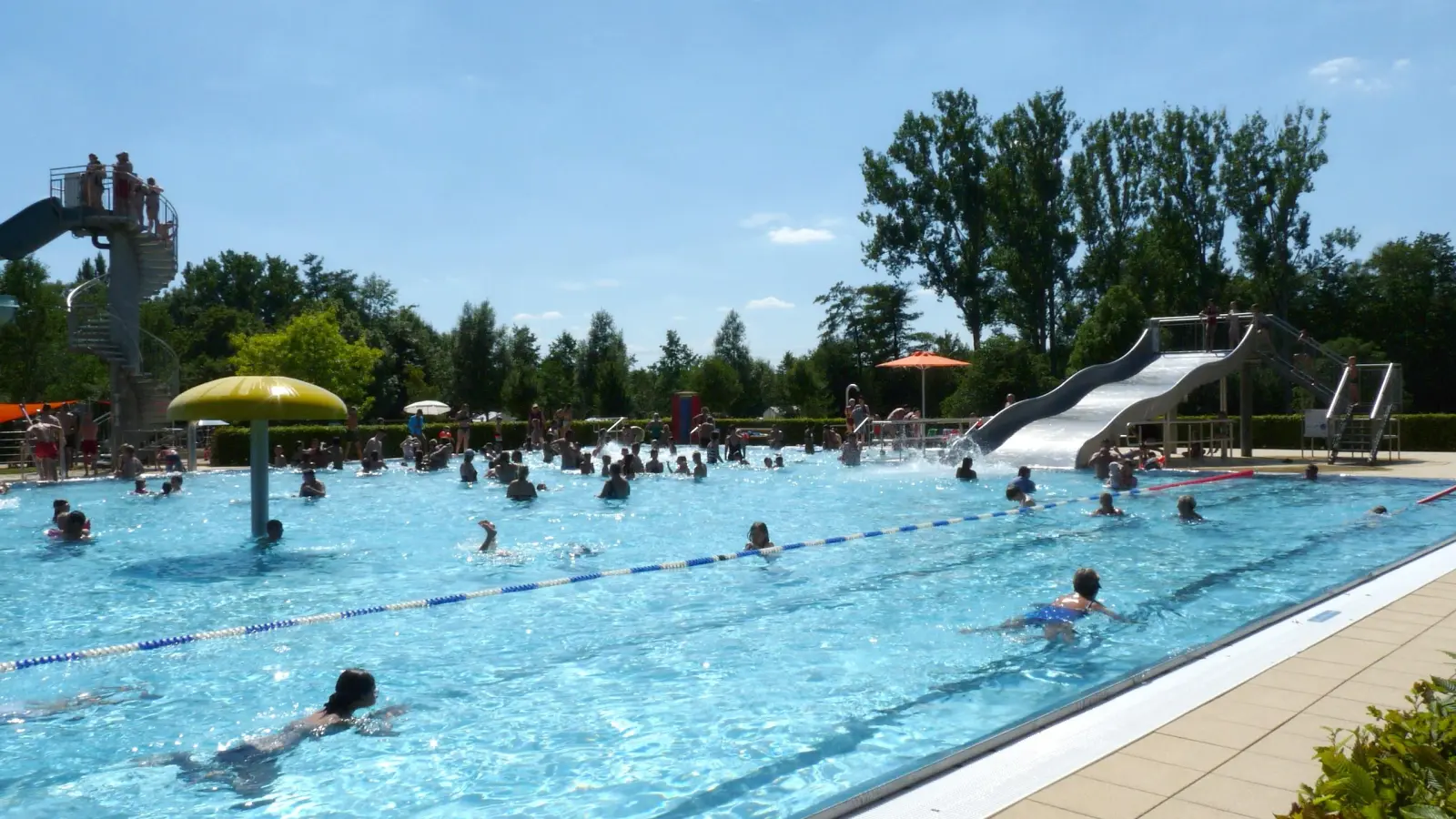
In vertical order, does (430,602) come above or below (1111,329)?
below

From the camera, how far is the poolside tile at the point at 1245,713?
473 cm

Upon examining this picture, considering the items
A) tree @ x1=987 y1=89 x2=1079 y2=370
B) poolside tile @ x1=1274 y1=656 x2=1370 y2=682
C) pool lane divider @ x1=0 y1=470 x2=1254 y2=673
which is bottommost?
pool lane divider @ x1=0 y1=470 x2=1254 y2=673

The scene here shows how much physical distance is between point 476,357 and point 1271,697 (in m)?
55.4

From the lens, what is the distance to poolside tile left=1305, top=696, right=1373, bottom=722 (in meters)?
4.78

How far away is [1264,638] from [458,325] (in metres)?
55.0

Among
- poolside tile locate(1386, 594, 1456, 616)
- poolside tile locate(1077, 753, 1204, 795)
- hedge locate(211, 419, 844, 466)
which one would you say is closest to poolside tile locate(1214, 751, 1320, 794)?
poolside tile locate(1077, 753, 1204, 795)

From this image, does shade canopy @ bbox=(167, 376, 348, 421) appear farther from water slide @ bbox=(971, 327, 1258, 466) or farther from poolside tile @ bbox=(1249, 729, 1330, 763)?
water slide @ bbox=(971, 327, 1258, 466)

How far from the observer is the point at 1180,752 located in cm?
435

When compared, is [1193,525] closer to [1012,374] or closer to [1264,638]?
[1264,638]

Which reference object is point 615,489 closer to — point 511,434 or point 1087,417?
point 1087,417

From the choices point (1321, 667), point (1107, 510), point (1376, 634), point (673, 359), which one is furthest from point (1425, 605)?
point (673, 359)

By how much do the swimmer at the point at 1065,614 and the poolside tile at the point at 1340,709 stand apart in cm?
271

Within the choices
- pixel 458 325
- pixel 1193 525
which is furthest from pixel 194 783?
pixel 458 325

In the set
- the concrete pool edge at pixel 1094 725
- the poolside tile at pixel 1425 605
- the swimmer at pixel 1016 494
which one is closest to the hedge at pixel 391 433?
the swimmer at pixel 1016 494
